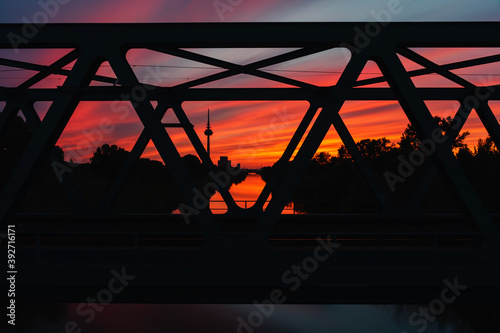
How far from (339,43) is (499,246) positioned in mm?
5141

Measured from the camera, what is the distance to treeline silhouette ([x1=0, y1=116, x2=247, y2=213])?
4141 centimetres

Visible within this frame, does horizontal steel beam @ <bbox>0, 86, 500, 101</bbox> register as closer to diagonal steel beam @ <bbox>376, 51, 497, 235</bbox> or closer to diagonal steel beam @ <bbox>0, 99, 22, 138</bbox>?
diagonal steel beam @ <bbox>0, 99, 22, 138</bbox>

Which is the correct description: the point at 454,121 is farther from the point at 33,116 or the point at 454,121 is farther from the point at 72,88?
the point at 33,116

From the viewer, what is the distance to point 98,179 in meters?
106

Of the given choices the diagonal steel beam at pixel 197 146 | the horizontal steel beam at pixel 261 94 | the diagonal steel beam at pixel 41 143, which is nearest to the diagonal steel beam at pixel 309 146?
the diagonal steel beam at pixel 41 143

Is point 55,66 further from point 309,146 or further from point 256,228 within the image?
point 309,146

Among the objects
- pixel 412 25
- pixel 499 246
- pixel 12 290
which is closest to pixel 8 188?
pixel 12 290

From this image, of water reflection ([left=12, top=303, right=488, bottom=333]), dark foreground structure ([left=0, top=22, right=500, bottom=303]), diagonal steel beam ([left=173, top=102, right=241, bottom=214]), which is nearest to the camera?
dark foreground structure ([left=0, top=22, right=500, bottom=303])

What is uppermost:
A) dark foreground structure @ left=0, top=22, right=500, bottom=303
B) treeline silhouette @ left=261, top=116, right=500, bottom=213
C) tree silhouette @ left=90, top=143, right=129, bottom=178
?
tree silhouette @ left=90, top=143, right=129, bottom=178

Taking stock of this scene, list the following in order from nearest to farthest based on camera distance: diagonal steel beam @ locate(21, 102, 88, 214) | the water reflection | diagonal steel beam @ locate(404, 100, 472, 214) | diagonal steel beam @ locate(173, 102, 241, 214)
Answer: diagonal steel beam @ locate(404, 100, 472, 214), diagonal steel beam @ locate(21, 102, 88, 214), diagonal steel beam @ locate(173, 102, 241, 214), the water reflection

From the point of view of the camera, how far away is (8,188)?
8.16 meters

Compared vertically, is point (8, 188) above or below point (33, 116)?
below

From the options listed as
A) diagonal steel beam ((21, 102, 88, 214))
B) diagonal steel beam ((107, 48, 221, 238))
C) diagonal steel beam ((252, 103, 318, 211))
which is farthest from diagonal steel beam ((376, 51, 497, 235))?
diagonal steel beam ((21, 102, 88, 214))

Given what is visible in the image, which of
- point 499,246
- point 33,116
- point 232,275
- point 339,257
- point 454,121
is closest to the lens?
point 232,275
